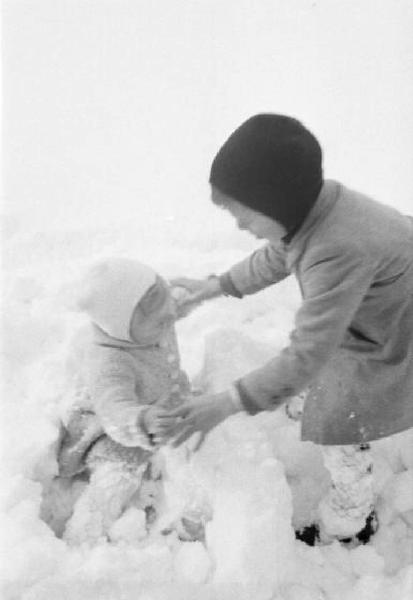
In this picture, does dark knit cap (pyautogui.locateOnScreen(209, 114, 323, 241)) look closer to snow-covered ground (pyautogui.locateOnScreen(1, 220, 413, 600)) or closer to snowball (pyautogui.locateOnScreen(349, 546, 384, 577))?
snow-covered ground (pyautogui.locateOnScreen(1, 220, 413, 600))

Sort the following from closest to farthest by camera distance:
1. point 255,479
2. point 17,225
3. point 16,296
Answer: point 255,479
point 16,296
point 17,225

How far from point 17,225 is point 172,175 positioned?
2.73ft

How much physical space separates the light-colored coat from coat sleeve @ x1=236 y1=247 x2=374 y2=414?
317 millimetres

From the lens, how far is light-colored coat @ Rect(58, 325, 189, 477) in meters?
1.25

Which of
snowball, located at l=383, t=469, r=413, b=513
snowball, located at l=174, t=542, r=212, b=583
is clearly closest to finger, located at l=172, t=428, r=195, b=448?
snowball, located at l=174, t=542, r=212, b=583

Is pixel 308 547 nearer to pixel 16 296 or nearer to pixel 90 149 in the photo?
pixel 16 296

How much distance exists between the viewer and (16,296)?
6.56ft

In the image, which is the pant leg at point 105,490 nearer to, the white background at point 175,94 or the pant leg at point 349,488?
the pant leg at point 349,488

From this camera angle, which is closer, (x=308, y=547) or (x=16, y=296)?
(x=308, y=547)

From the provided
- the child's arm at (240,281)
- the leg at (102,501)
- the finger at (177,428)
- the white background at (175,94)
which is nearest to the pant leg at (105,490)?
the leg at (102,501)

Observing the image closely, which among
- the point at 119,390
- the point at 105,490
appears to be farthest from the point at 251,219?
the point at 105,490

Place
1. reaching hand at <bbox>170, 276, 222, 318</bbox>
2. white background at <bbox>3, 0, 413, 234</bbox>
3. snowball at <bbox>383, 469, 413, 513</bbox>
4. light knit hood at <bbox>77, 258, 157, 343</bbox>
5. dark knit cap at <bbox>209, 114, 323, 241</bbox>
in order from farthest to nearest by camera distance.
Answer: white background at <bbox>3, 0, 413, 234</bbox>
reaching hand at <bbox>170, 276, 222, 318</bbox>
snowball at <bbox>383, 469, 413, 513</bbox>
light knit hood at <bbox>77, 258, 157, 343</bbox>
dark knit cap at <bbox>209, 114, 323, 241</bbox>

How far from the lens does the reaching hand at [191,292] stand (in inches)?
57.6

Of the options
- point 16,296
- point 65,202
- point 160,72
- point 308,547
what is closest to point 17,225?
point 65,202
